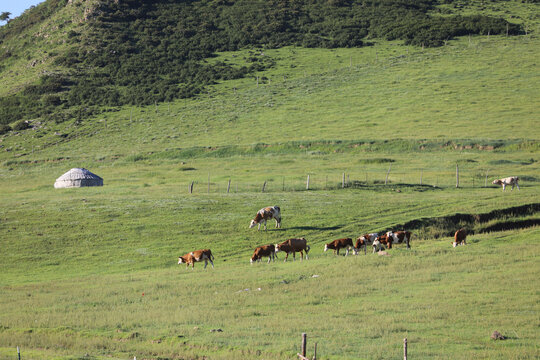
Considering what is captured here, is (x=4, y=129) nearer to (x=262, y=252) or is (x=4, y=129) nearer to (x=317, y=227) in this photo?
(x=317, y=227)

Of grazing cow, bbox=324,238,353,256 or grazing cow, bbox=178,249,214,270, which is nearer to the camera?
grazing cow, bbox=178,249,214,270

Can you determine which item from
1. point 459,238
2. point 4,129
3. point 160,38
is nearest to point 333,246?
point 459,238

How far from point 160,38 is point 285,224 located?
375 feet

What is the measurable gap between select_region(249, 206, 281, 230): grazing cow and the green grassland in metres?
1.03

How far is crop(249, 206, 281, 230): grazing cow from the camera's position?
4009 centimetres

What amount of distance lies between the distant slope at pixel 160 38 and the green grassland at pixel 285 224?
15.6 meters

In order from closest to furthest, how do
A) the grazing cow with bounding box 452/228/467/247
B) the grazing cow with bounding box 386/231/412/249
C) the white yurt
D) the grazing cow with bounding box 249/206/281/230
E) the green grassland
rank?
the green grassland < the grazing cow with bounding box 452/228/467/247 < the grazing cow with bounding box 386/231/412/249 < the grazing cow with bounding box 249/206/281/230 < the white yurt

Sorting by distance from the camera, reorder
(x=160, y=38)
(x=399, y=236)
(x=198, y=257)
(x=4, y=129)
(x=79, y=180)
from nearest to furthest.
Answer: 1. (x=198, y=257)
2. (x=399, y=236)
3. (x=79, y=180)
4. (x=4, y=129)
5. (x=160, y=38)

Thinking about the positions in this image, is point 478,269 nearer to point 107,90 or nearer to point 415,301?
point 415,301

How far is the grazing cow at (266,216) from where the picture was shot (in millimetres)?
40094

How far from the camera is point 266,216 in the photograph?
1580 inches

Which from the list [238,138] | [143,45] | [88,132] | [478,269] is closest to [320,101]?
[238,138]

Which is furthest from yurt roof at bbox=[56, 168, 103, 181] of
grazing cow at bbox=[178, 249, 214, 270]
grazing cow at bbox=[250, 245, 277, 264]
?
grazing cow at bbox=[250, 245, 277, 264]

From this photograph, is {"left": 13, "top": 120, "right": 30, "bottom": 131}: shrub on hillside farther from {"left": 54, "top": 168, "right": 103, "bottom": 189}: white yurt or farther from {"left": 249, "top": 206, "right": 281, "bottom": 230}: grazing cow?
{"left": 249, "top": 206, "right": 281, "bottom": 230}: grazing cow
